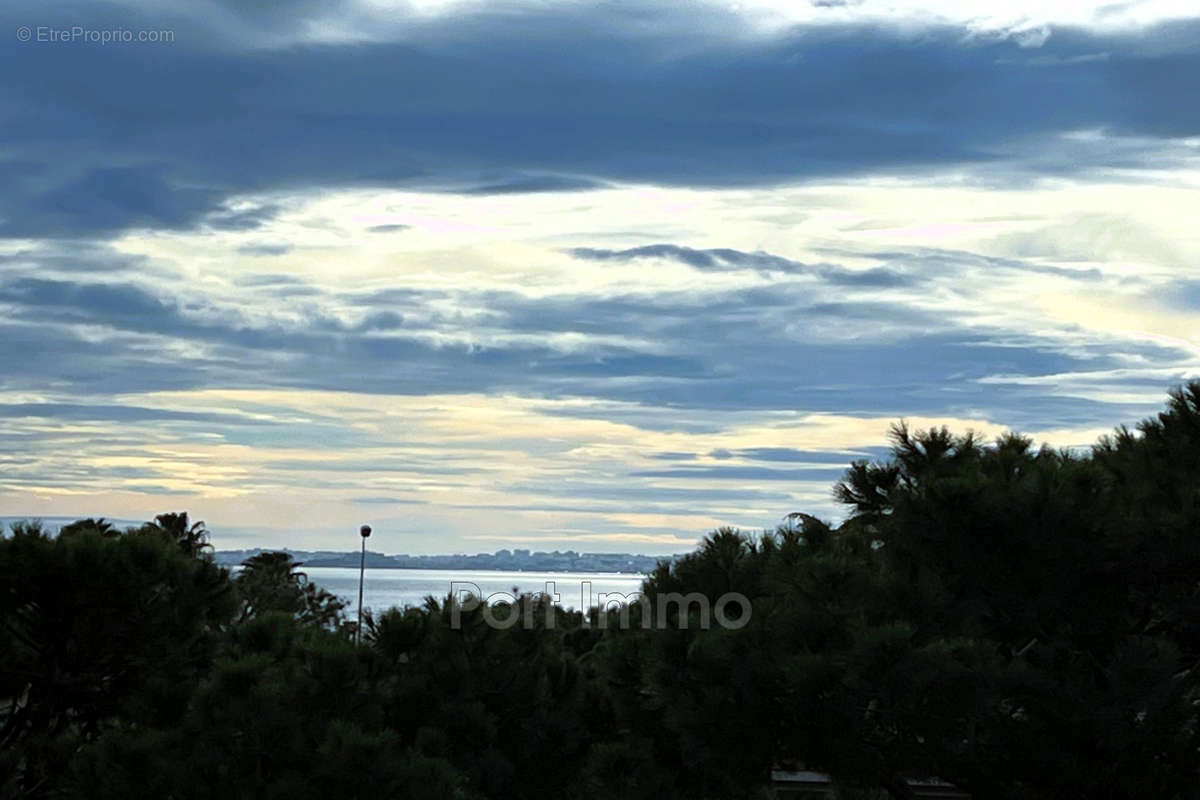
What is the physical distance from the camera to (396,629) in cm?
1109

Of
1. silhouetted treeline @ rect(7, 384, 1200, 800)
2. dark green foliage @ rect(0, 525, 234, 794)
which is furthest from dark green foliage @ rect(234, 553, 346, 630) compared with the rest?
silhouetted treeline @ rect(7, 384, 1200, 800)

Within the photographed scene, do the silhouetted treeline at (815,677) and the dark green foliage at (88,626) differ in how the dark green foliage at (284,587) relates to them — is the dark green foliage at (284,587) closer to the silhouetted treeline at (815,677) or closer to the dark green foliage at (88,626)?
the dark green foliage at (88,626)

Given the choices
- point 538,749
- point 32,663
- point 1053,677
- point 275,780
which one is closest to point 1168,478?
point 1053,677

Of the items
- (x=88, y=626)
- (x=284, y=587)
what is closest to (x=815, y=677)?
(x=88, y=626)

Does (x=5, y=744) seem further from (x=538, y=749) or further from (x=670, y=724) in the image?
(x=670, y=724)

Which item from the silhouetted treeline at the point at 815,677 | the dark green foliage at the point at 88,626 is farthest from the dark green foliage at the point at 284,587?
the silhouetted treeline at the point at 815,677

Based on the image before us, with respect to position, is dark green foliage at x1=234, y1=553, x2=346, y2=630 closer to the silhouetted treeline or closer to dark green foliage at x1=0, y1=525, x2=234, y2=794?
dark green foliage at x1=0, y1=525, x2=234, y2=794

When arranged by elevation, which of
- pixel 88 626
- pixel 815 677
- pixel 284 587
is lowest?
pixel 815 677

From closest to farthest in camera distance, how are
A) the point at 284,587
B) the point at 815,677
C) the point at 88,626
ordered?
the point at 815,677
the point at 88,626
the point at 284,587

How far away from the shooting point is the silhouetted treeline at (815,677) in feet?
31.5

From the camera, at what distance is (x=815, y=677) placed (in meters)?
9.52

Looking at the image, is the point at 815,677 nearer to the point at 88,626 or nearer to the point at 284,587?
the point at 88,626

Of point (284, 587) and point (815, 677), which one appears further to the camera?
point (284, 587)

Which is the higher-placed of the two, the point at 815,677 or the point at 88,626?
the point at 88,626
